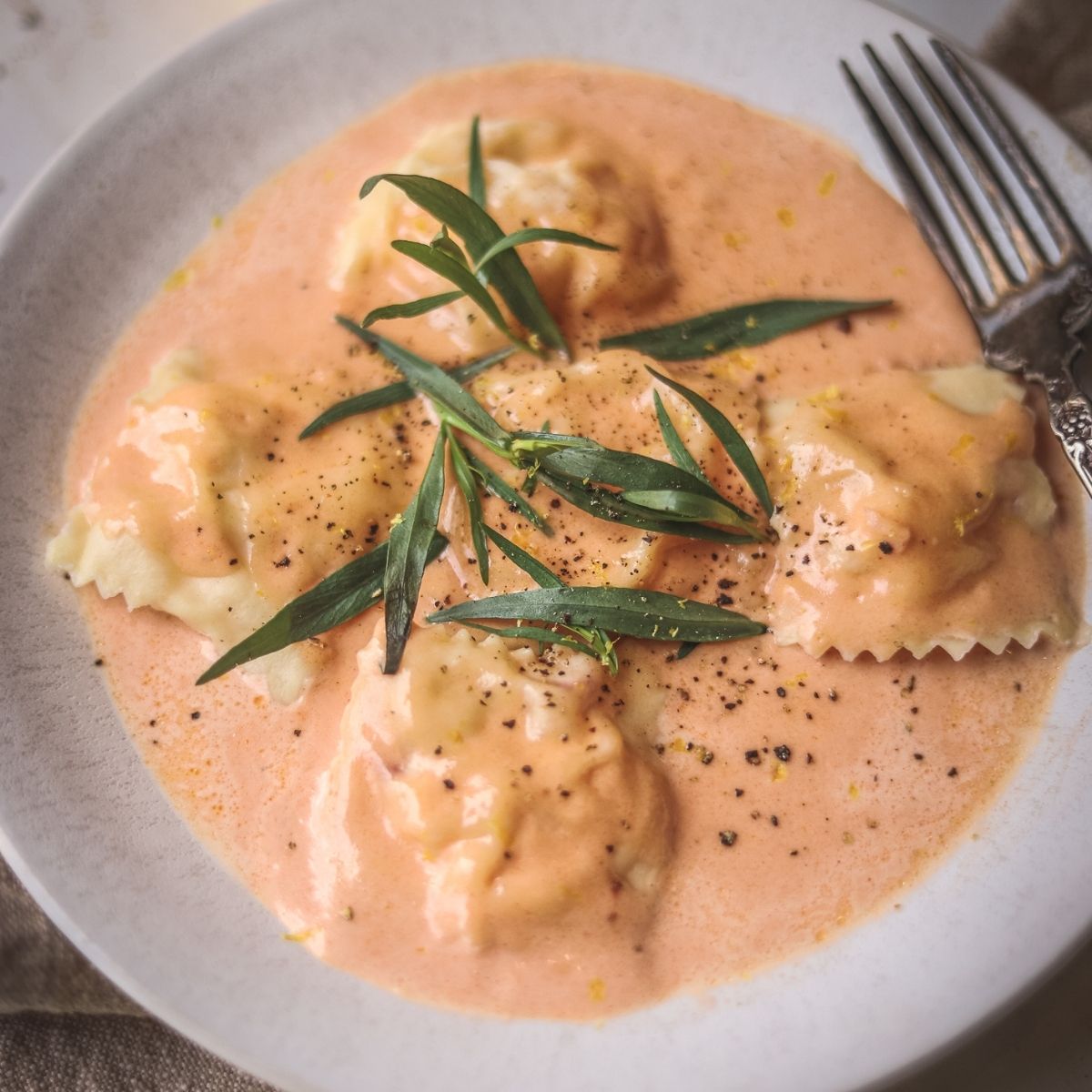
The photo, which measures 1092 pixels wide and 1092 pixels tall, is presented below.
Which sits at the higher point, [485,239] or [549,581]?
[485,239]

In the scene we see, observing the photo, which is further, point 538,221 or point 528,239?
point 538,221

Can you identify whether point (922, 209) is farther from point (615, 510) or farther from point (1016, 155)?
point (615, 510)

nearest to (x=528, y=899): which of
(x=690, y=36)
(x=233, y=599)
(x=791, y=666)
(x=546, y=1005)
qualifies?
(x=546, y=1005)

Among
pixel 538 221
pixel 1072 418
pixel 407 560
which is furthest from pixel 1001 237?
pixel 407 560

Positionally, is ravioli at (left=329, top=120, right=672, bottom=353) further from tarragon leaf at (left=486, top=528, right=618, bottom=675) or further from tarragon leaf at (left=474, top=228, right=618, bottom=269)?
tarragon leaf at (left=486, top=528, right=618, bottom=675)

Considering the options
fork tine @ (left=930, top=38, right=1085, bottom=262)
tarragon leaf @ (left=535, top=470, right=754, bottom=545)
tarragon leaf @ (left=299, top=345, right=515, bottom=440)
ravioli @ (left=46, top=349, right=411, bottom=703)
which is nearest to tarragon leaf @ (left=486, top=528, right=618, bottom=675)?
tarragon leaf @ (left=535, top=470, right=754, bottom=545)
